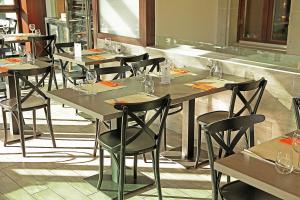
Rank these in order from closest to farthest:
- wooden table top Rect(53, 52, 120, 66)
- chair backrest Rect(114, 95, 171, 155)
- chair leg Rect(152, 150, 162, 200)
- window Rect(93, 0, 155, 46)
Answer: chair backrest Rect(114, 95, 171, 155), chair leg Rect(152, 150, 162, 200), wooden table top Rect(53, 52, 120, 66), window Rect(93, 0, 155, 46)

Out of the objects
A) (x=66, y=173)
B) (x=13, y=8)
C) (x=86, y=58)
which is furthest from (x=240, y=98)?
(x=13, y=8)

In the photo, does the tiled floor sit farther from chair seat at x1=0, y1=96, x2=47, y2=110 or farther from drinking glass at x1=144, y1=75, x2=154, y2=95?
drinking glass at x1=144, y1=75, x2=154, y2=95

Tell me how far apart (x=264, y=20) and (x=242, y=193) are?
15.9 ft

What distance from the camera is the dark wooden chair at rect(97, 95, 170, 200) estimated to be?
8.32ft

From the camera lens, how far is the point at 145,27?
447 centimetres

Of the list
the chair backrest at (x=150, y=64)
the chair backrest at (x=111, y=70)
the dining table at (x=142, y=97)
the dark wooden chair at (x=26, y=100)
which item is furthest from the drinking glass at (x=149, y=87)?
the dark wooden chair at (x=26, y=100)

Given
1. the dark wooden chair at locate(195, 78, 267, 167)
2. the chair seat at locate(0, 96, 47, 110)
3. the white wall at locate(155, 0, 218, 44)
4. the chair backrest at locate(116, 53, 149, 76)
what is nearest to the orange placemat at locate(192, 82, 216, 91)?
the dark wooden chair at locate(195, 78, 267, 167)

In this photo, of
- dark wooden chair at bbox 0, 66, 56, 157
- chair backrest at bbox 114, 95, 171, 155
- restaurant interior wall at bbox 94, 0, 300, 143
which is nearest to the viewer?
chair backrest at bbox 114, 95, 171, 155

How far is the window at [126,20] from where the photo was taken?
4.47m

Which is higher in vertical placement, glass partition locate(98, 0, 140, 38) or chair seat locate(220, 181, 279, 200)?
glass partition locate(98, 0, 140, 38)

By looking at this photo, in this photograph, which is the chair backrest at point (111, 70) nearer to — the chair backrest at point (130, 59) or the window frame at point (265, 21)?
the chair backrest at point (130, 59)

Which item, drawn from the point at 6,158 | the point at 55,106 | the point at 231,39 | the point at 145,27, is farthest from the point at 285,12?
the point at 6,158

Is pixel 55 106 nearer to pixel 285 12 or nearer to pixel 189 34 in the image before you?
pixel 189 34

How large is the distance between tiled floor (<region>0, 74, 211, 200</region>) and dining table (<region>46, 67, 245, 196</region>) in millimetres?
158
